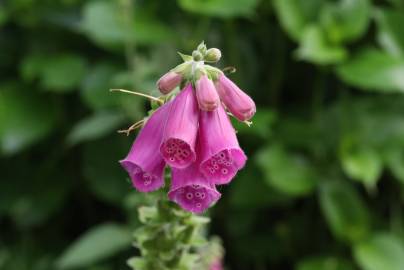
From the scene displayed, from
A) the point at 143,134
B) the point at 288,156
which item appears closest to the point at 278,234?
the point at 288,156

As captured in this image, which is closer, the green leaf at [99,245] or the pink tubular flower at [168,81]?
the pink tubular flower at [168,81]

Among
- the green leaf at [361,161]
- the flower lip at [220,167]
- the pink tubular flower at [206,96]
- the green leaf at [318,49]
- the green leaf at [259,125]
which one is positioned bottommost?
the flower lip at [220,167]

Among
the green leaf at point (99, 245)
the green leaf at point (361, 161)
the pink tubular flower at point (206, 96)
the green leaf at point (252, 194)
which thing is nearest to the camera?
the pink tubular flower at point (206, 96)

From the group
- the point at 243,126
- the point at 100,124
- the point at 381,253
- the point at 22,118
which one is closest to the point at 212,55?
the point at 100,124

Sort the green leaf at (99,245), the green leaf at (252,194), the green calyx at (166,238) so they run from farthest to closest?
1. the green leaf at (252,194)
2. the green leaf at (99,245)
3. the green calyx at (166,238)

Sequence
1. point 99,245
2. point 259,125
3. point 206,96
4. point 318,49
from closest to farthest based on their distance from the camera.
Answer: point 206,96
point 99,245
point 259,125
point 318,49

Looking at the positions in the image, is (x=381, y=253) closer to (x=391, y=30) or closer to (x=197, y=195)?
(x=391, y=30)

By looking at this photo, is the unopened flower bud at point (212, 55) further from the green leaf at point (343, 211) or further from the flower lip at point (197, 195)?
the green leaf at point (343, 211)

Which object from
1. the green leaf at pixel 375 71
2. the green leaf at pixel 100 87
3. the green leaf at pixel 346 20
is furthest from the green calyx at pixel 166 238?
the green leaf at pixel 346 20

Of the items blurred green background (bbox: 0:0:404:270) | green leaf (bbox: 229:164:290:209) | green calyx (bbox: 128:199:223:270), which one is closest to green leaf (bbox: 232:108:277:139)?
blurred green background (bbox: 0:0:404:270)
